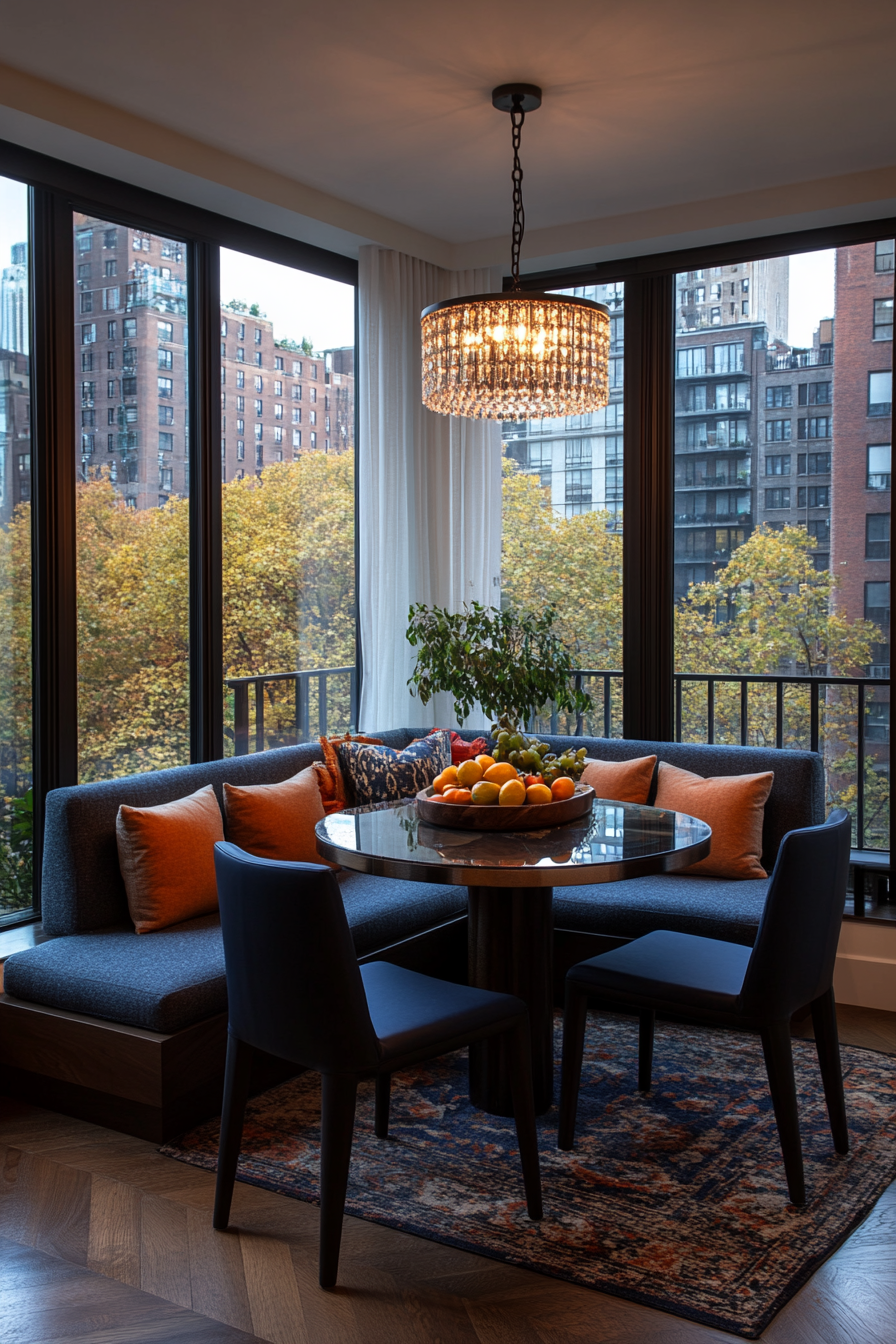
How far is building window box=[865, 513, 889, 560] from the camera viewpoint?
420cm

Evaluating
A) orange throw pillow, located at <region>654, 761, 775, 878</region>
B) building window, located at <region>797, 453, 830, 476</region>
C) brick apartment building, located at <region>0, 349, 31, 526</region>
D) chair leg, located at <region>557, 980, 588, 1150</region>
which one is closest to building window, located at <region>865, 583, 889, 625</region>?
building window, located at <region>797, 453, 830, 476</region>

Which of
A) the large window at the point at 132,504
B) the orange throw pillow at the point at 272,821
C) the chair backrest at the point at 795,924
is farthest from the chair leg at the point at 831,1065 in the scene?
the large window at the point at 132,504

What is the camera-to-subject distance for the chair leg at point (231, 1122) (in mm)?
2410

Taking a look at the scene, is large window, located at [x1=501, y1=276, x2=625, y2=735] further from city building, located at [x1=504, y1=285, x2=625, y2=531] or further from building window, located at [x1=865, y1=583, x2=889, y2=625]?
building window, located at [x1=865, y1=583, x2=889, y2=625]

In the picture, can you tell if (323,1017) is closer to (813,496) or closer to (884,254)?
(813,496)

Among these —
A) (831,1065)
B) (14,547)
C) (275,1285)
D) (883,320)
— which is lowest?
(275,1285)

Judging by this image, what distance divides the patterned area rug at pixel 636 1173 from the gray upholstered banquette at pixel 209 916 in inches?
15.4

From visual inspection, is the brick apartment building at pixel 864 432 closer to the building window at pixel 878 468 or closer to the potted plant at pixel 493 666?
the building window at pixel 878 468

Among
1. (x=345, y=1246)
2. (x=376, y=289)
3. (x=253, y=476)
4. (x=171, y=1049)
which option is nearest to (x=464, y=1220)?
(x=345, y=1246)

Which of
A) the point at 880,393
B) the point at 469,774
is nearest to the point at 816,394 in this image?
the point at 880,393

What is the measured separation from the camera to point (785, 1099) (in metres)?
2.46

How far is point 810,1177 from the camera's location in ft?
8.63

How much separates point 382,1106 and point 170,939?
2.53 ft

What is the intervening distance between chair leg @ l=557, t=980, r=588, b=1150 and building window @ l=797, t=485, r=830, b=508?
93.1 inches
